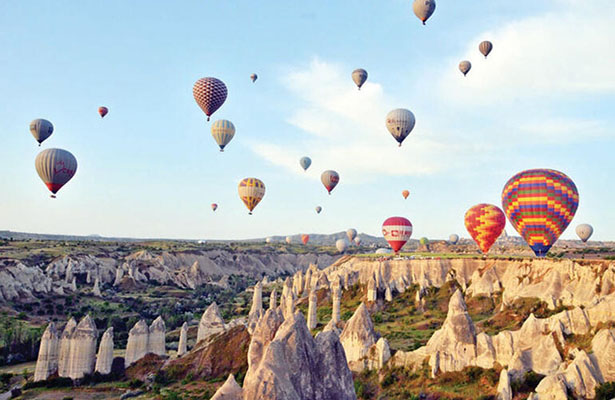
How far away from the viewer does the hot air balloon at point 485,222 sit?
85.9m

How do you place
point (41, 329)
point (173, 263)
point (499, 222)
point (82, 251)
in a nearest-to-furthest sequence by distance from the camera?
point (41, 329)
point (499, 222)
point (82, 251)
point (173, 263)

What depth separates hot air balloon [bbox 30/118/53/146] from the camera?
83750 mm

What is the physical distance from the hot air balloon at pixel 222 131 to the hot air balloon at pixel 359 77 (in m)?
Result: 24.6

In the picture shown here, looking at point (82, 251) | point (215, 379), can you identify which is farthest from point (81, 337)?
point (82, 251)

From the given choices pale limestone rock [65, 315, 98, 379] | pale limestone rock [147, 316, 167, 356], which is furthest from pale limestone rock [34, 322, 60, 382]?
pale limestone rock [147, 316, 167, 356]

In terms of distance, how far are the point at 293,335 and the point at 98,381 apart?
4345cm

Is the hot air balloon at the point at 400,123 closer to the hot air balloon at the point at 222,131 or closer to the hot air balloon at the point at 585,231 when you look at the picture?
the hot air balloon at the point at 222,131

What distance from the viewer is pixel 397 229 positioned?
312 feet

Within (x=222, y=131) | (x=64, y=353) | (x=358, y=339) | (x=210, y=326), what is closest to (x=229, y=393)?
(x=358, y=339)

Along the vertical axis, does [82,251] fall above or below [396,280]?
above

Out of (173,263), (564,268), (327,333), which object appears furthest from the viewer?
(173,263)

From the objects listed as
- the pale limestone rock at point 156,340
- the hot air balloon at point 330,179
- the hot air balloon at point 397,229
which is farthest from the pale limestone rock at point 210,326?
the hot air balloon at point 330,179

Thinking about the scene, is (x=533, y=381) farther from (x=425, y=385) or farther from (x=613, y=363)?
(x=425, y=385)

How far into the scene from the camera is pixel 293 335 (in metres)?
20.6
